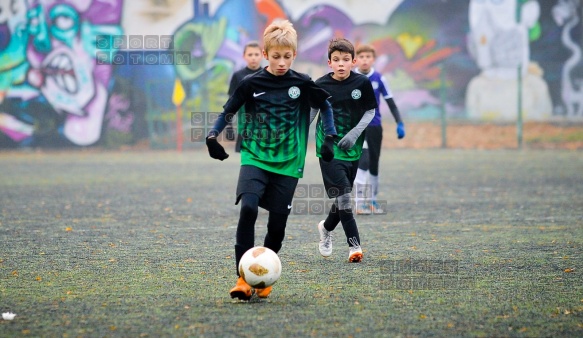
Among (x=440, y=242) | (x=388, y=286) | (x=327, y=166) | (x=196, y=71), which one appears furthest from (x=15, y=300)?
(x=196, y=71)

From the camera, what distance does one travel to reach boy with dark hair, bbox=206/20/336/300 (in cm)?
627

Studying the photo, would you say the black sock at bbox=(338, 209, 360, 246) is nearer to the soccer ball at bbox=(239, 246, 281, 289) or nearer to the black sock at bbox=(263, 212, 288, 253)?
the black sock at bbox=(263, 212, 288, 253)

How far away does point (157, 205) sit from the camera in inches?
500

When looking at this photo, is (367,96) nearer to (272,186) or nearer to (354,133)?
(354,133)

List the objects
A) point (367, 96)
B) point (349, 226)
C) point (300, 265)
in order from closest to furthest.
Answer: point (300, 265) < point (349, 226) < point (367, 96)

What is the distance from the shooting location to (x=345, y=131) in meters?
8.21

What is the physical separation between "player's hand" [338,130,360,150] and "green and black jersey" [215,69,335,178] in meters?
1.36

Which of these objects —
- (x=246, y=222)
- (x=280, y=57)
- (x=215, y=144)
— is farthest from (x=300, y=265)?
(x=280, y=57)

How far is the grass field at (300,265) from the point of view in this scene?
5.37 m

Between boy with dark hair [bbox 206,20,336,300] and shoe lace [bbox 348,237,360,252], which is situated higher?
boy with dark hair [bbox 206,20,336,300]

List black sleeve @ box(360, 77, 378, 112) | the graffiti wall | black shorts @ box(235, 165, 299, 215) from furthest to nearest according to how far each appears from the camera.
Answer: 1. the graffiti wall
2. black sleeve @ box(360, 77, 378, 112)
3. black shorts @ box(235, 165, 299, 215)

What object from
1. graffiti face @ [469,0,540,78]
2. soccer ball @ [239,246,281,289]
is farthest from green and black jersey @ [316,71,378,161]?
graffiti face @ [469,0,540,78]

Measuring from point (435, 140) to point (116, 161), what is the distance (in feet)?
31.0

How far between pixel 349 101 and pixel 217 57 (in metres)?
21.8
